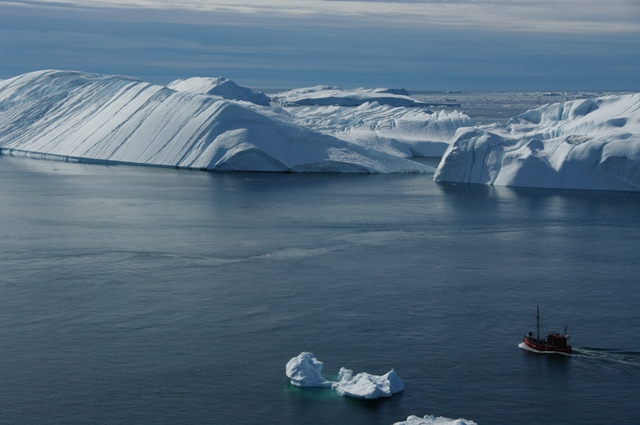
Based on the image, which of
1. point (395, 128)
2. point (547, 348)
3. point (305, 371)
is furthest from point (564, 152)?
point (305, 371)

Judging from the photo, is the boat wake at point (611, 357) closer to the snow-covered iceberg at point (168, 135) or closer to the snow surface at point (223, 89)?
the snow-covered iceberg at point (168, 135)

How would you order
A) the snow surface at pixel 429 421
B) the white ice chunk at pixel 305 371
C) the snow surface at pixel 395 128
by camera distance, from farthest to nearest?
1. the snow surface at pixel 395 128
2. the white ice chunk at pixel 305 371
3. the snow surface at pixel 429 421

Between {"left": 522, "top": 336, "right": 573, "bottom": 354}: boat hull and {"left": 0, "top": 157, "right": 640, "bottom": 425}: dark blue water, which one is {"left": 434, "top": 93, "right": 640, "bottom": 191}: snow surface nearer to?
{"left": 0, "top": 157, "right": 640, "bottom": 425}: dark blue water

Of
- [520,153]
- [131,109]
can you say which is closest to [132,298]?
[520,153]

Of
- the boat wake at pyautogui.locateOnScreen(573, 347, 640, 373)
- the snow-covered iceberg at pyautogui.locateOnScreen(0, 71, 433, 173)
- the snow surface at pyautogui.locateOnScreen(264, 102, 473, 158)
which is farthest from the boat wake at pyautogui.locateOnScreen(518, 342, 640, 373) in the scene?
the snow surface at pyautogui.locateOnScreen(264, 102, 473, 158)

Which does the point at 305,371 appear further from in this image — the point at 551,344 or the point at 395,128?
the point at 395,128

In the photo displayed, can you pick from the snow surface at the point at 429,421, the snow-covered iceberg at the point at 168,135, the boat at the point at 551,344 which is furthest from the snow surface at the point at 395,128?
the snow surface at the point at 429,421
